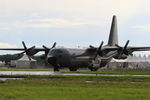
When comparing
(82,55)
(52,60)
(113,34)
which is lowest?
(52,60)

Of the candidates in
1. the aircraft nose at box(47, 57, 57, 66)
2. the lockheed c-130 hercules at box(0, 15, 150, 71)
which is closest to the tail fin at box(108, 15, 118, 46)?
the lockheed c-130 hercules at box(0, 15, 150, 71)

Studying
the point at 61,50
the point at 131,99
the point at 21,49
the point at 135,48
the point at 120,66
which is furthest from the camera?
the point at 120,66

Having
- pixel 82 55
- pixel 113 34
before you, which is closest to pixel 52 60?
pixel 82 55

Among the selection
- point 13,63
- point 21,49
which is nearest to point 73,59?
point 21,49

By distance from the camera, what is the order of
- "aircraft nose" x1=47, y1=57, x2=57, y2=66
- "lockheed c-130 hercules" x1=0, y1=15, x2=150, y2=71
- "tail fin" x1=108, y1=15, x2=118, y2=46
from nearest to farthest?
"aircraft nose" x1=47, y1=57, x2=57, y2=66
"lockheed c-130 hercules" x1=0, y1=15, x2=150, y2=71
"tail fin" x1=108, y1=15, x2=118, y2=46

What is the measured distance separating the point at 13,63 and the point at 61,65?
70.9 meters

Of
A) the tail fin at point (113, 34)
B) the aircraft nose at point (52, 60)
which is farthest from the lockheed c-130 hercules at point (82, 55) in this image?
the tail fin at point (113, 34)

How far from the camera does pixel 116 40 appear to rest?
3627 inches

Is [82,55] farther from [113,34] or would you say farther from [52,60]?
[113,34]

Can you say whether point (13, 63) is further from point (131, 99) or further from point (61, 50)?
point (131, 99)

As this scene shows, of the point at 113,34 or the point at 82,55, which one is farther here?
the point at 113,34

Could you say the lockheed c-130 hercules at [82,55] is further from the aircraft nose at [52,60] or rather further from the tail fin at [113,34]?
the tail fin at [113,34]

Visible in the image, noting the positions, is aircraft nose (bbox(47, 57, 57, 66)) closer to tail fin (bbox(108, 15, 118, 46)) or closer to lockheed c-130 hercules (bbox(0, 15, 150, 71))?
lockheed c-130 hercules (bbox(0, 15, 150, 71))

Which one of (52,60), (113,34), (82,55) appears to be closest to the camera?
(52,60)
